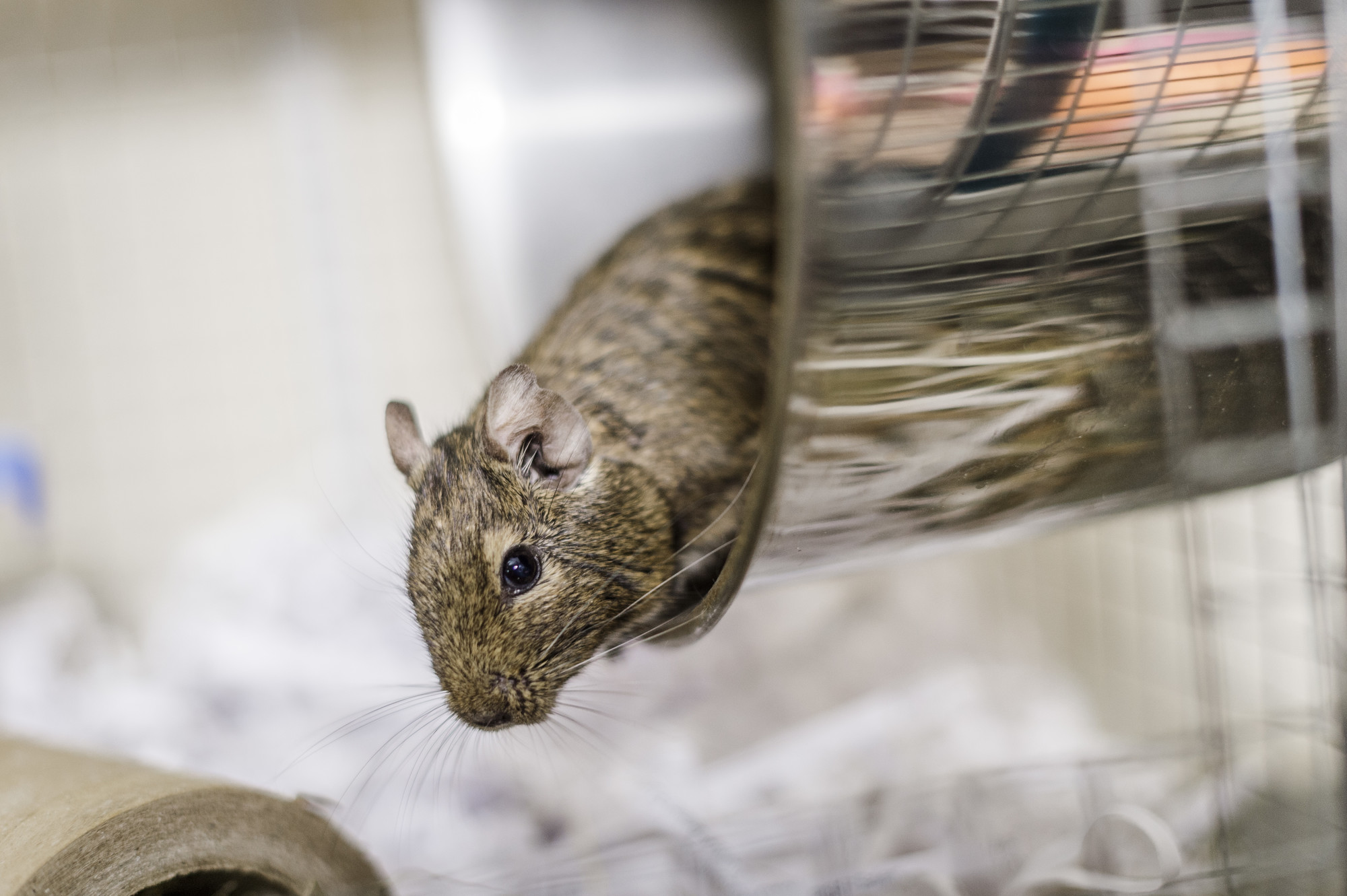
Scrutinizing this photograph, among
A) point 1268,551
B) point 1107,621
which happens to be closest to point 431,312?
point 1107,621

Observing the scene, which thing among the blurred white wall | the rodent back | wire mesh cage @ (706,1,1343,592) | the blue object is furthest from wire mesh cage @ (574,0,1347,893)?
the blue object

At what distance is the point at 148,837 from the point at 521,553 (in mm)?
462

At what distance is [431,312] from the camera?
10.4 feet

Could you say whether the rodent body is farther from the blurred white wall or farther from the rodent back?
the blurred white wall

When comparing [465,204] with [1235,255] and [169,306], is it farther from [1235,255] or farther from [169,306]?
[1235,255]

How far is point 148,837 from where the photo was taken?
96cm

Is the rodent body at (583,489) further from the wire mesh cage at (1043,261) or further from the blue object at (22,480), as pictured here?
the blue object at (22,480)

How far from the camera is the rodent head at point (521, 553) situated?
3.25 ft

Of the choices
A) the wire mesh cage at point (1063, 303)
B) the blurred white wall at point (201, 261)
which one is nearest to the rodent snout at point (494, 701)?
the wire mesh cage at point (1063, 303)

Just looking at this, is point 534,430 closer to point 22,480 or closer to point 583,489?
point 583,489

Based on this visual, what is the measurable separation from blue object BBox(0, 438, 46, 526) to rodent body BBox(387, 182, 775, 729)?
236 cm

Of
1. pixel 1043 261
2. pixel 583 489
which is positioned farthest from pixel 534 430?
pixel 1043 261

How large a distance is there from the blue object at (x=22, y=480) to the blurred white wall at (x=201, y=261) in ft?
0.06

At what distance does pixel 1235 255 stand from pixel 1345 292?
10cm
